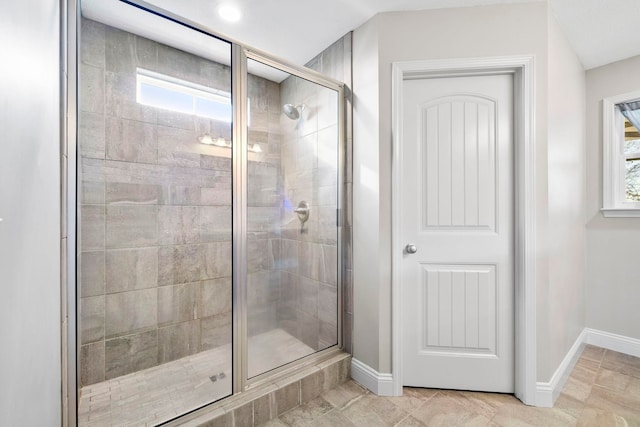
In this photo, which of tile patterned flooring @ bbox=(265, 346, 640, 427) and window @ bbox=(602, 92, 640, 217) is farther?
window @ bbox=(602, 92, 640, 217)

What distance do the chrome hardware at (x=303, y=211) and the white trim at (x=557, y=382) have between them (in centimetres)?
173

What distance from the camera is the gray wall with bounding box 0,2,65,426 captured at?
0.45 metres

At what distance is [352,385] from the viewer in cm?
195

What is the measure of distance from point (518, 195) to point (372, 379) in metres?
1.46

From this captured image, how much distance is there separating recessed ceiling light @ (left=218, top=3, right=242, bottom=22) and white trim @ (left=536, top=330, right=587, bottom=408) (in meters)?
2.91

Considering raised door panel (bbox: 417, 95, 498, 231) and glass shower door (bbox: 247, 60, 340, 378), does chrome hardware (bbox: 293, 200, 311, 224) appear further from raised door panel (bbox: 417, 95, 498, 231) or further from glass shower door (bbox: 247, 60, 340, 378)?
raised door panel (bbox: 417, 95, 498, 231)

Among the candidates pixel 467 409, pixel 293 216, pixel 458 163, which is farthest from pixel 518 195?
pixel 293 216

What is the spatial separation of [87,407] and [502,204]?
8.56ft

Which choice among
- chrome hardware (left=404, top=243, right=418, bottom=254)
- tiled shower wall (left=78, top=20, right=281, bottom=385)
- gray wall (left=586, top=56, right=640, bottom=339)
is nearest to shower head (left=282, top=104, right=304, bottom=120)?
tiled shower wall (left=78, top=20, right=281, bottom=385)

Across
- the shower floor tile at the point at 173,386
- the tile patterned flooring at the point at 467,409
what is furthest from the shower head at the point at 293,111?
the tile patterned flooring at the point at 467,409

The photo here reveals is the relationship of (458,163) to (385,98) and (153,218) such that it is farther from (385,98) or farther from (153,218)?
(153,218)

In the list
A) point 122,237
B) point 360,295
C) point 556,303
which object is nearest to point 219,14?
point 122,237

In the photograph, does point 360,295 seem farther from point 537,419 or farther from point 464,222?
point 537,419

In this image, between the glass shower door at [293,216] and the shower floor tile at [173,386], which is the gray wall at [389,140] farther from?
the shower floor tile at [173,386]
